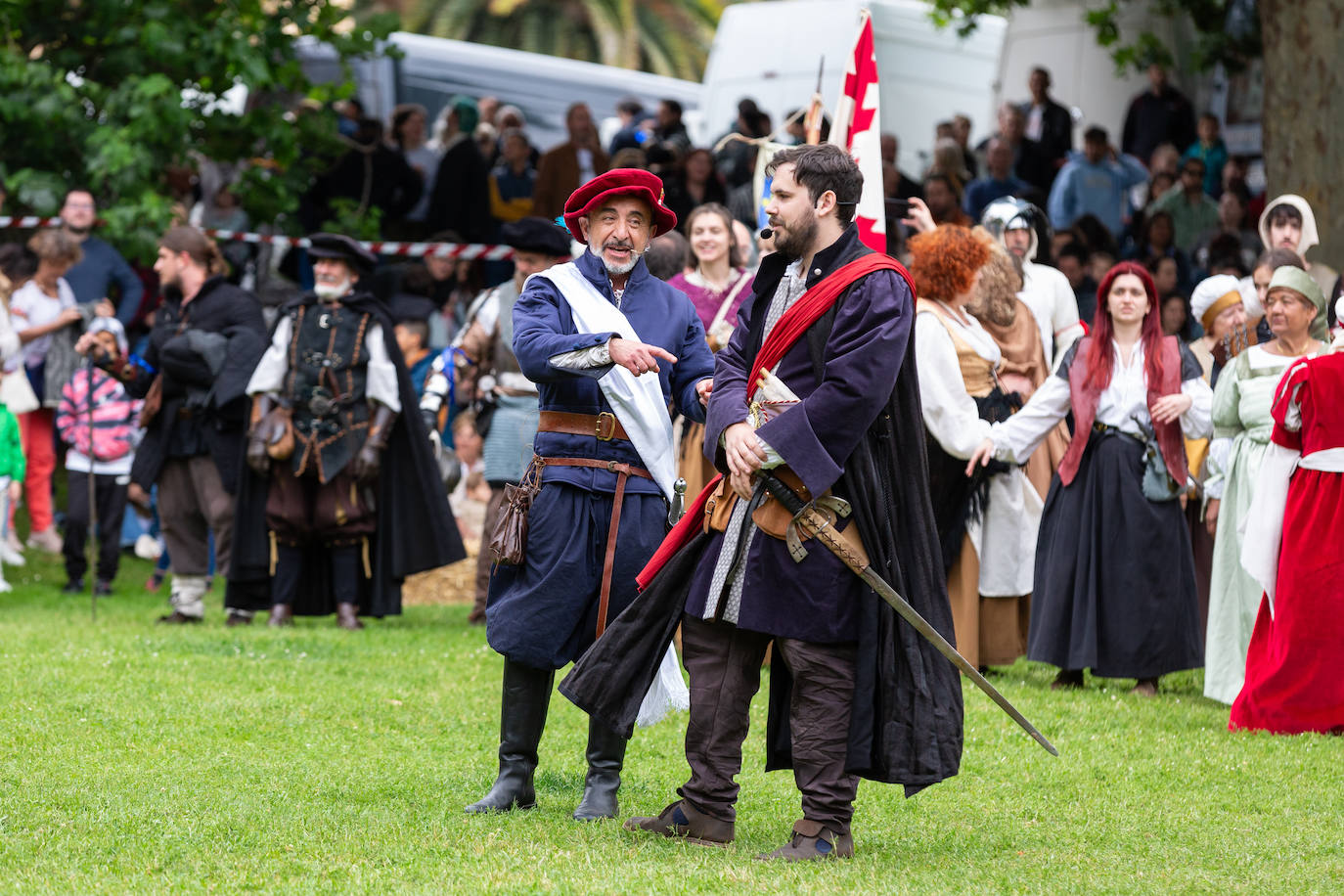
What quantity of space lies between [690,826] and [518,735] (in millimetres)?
744

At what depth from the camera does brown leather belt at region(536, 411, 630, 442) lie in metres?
5.87

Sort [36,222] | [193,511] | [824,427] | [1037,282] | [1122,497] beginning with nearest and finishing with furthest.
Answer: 1. [824,427]
2. [1122,497]
3. [1037,282]
4. [193,511]
5. [36,222]

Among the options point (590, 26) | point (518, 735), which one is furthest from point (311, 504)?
point (590, 26)

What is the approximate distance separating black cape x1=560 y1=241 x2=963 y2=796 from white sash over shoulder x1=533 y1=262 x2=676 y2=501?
534 millimetres

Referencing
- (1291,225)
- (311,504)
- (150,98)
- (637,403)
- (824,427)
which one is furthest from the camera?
(150,98)

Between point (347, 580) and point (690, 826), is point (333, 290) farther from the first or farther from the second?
point (690, 826)

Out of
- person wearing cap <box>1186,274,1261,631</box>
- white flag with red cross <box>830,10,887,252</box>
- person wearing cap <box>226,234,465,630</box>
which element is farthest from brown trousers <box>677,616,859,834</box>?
person wearing cap <box>226,234,465,630</box>

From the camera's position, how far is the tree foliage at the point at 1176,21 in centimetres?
1658

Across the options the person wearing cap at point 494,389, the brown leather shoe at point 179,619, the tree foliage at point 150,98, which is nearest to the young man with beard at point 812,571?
the person wearing cap at point 494,389

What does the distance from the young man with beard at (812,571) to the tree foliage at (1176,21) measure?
12.3 m

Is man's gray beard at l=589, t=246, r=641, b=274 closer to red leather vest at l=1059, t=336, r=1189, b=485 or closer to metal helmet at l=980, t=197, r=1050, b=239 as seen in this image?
red leather vest at l=1059, t=336, r=1189, b=485

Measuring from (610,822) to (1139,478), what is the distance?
13.3 ft

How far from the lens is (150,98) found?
14.0 metres

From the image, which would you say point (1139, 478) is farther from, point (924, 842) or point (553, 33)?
point (553, 33)
